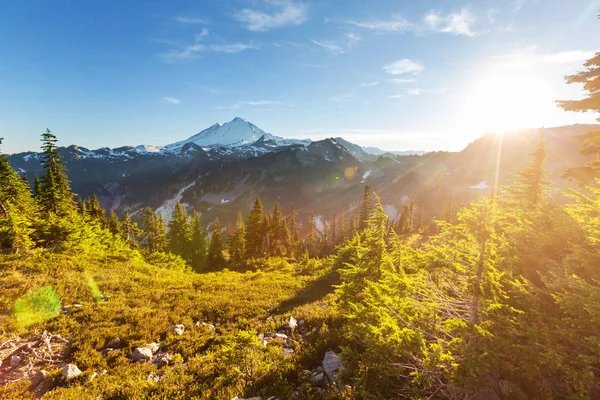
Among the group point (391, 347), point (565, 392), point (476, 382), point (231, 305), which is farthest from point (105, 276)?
point (565, 392)

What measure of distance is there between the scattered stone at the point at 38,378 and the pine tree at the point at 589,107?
23934mm

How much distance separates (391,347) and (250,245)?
143ft

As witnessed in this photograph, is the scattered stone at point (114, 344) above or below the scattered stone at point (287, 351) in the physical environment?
above

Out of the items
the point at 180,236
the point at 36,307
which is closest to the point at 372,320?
the point at 36,307

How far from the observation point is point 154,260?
2911 cm

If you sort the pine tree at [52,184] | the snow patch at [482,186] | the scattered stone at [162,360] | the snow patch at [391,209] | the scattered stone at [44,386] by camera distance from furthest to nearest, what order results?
the snow patch at [482,186]
the snow patch at [391,209]
the pine tree at [52,184]
the scattered stone at [162,360]
the scattered stone at [44,386]

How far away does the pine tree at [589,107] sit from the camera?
1107cm

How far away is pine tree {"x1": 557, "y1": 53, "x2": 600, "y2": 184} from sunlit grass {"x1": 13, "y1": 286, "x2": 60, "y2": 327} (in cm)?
2714

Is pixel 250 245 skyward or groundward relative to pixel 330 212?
skyward

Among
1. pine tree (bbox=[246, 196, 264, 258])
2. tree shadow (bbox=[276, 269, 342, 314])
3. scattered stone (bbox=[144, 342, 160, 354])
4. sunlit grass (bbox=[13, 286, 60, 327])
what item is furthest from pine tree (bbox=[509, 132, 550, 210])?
pine tree (bbox=[246, 196, 264, 258])

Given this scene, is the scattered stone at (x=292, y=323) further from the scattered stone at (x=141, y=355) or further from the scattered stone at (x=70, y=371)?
the scattered stone at (x=70, y=371)

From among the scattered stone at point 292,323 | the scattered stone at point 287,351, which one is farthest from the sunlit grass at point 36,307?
the scattered stone at point 292,323

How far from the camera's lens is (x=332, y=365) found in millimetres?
9422

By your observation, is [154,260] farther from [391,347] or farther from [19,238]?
[391,347]
